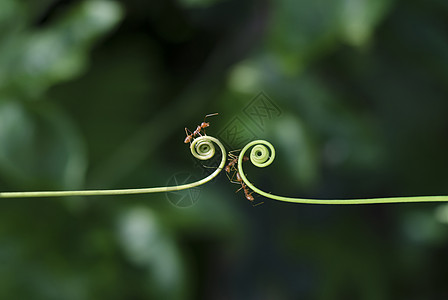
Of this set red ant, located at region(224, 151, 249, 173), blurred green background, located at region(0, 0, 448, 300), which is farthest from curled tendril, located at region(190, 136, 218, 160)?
blurred green background, located at region(0, 0, 448, 300)

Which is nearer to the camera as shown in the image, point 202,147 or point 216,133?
point 202,147

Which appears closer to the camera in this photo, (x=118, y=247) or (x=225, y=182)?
(x=118, y=247)

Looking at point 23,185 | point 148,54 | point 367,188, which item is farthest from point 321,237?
point 23,185

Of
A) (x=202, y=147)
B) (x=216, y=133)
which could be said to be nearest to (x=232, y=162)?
(x=202, y=147)

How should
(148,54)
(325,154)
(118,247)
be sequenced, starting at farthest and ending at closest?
(148,54)
(325,154)
(118,247)

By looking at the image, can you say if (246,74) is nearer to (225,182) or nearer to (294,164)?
(294,164)

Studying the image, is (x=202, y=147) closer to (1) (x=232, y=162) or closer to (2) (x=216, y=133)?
(1) (x=232, y=162)

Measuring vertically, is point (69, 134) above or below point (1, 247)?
above

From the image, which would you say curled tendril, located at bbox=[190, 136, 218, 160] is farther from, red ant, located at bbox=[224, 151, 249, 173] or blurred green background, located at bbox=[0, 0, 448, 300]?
blurred green background, located at bbox=[0, 0, 448, 300]
